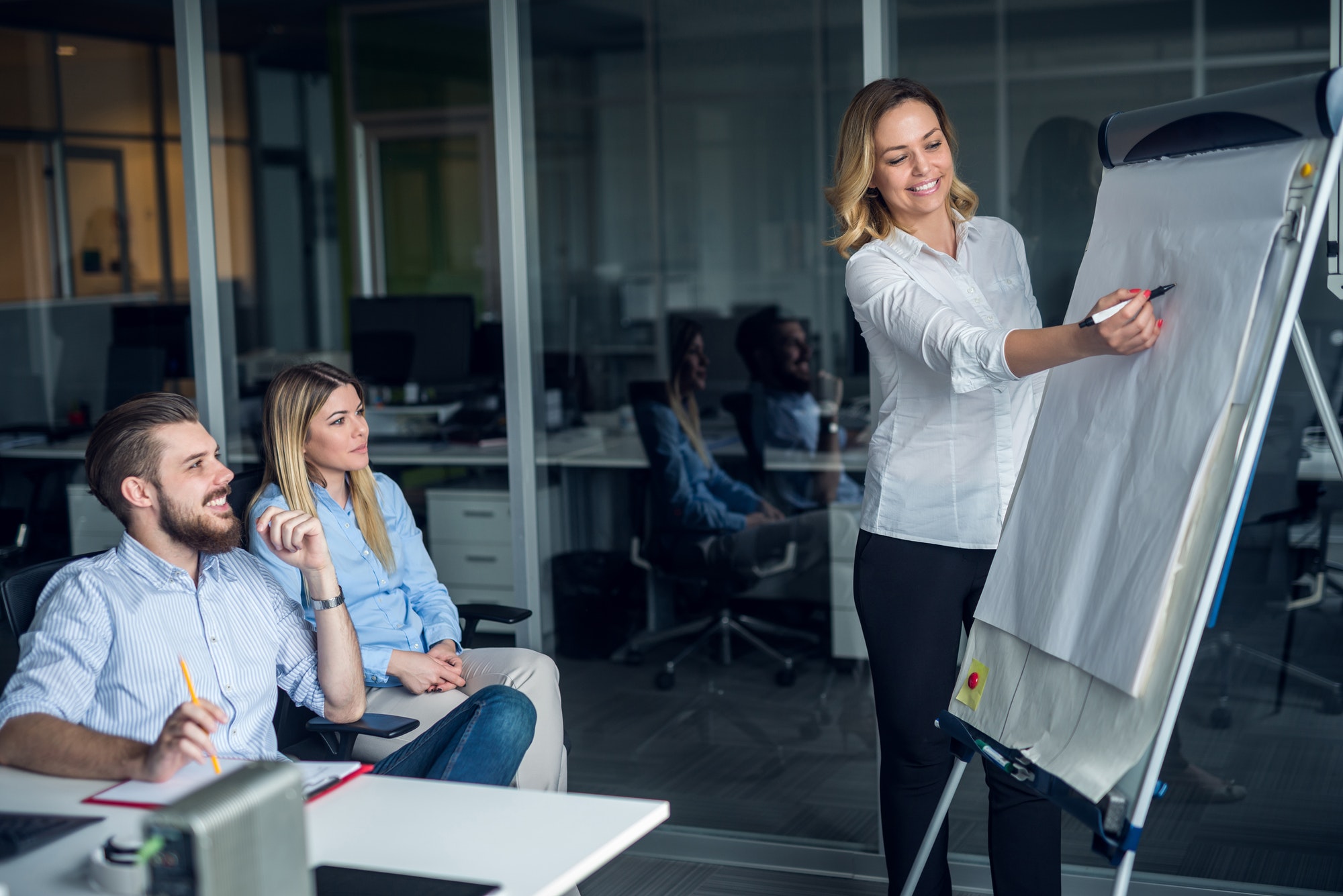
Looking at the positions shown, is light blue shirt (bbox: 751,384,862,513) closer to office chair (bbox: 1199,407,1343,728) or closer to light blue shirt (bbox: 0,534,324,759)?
office chair (bbox: 1199,407,1343,728)

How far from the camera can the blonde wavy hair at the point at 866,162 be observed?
7.28ft

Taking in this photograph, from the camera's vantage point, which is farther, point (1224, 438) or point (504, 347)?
point (504, 347)

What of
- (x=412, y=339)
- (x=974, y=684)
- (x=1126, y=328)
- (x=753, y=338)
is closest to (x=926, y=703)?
(x=974, y=684)

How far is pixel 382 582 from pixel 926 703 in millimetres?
1277

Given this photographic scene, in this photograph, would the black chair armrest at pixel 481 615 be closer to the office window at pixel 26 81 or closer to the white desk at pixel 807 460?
the white desk at pixel 807 460

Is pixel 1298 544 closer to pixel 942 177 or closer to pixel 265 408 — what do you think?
pixel 942 177

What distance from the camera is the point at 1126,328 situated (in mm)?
1716

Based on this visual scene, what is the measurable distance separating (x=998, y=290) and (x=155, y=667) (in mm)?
1637

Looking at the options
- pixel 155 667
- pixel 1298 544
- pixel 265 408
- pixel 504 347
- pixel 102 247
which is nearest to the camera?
pixel 155 667

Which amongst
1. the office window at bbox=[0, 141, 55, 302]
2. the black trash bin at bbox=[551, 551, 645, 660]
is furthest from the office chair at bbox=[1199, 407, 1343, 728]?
the office window at bbox=[0, 141, 55, 302]

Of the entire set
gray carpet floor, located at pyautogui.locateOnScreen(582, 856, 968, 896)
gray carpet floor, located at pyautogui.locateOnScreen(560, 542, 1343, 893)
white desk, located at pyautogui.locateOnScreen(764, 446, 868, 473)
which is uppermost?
white desk, located at pyautogui.locateOnScreen(764, 446, 868, 473)

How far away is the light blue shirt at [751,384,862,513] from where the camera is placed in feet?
15.0

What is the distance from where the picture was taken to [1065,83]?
7316 mm

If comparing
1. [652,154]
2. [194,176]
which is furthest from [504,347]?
[652,154]
